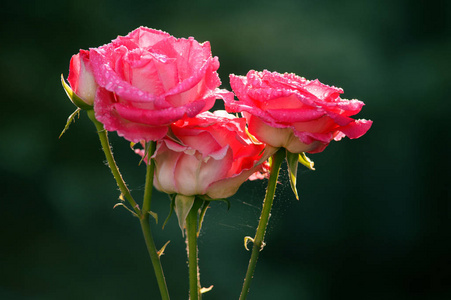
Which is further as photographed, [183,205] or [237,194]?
[237,194]

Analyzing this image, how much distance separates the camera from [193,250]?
34 cm

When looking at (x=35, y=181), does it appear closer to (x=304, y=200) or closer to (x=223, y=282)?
(x=223, y=282)

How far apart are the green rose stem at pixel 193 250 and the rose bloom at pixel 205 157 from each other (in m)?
0.02

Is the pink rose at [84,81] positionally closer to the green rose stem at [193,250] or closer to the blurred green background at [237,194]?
the green rose stem at [193,250]

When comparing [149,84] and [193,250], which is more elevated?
[149,84]

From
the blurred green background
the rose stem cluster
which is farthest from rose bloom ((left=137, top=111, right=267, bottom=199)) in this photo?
the blurred green background

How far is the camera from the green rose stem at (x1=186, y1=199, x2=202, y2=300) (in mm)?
334

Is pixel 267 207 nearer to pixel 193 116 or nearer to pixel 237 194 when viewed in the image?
pixel 193 116

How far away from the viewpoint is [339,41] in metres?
1.22

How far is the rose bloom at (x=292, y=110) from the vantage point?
31 cm

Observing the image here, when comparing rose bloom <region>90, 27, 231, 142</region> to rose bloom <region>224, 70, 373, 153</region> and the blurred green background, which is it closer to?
rose bloom <region>224, 70, 373, 153</region>

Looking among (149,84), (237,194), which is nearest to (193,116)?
(149,84)

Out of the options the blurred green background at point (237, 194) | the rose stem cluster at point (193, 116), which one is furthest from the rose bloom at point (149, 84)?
the blurred green background at point (237, 194)

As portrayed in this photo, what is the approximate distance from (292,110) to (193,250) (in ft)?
0.36
